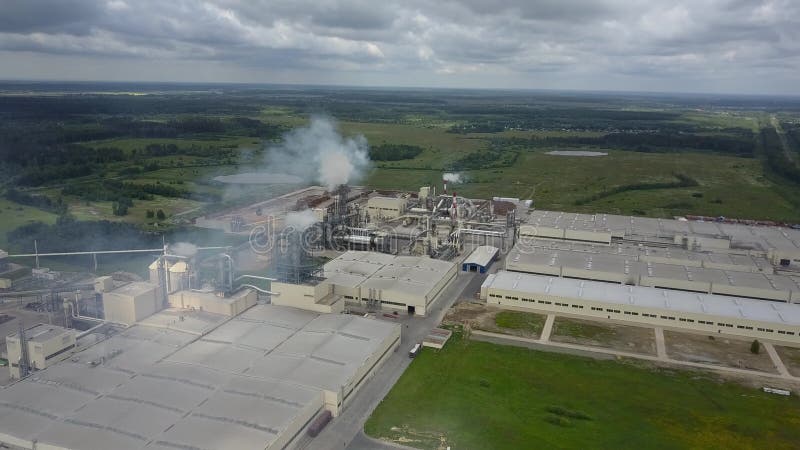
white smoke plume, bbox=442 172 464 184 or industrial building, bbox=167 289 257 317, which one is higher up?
white smoke plume, bbox=442 172 464 184

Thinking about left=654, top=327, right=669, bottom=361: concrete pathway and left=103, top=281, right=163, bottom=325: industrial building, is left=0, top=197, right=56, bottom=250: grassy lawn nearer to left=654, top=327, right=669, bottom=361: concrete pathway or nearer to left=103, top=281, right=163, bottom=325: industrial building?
left=103, top=281, right=163, bottom=325: industrial building

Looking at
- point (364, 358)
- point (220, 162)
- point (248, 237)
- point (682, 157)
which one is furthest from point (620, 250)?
point (682, 157)

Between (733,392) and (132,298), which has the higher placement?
(132,298)

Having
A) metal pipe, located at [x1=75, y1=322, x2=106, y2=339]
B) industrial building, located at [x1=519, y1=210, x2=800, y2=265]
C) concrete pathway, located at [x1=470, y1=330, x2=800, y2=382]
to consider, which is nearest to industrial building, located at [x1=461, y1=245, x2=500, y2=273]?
industrial building, located at [x1=519, y1=210, x2=800, y2=265]

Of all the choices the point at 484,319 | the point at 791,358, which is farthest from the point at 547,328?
the point at 791,358

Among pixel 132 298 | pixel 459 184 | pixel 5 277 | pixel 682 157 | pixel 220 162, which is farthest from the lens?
pixel 682 157

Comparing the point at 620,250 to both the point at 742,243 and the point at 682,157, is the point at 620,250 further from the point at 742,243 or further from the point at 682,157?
the point at 682,157

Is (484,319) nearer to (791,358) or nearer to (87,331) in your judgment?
(791,358)
